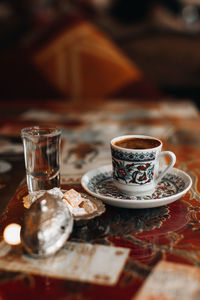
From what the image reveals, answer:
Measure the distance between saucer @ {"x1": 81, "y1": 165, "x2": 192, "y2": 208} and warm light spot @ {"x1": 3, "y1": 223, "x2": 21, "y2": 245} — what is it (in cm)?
12

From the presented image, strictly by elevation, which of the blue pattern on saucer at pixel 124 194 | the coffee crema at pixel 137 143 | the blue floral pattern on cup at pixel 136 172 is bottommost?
the blue pattern on saucer at pixel 124 194

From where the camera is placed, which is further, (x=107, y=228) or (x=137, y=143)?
(x=137, y=143)

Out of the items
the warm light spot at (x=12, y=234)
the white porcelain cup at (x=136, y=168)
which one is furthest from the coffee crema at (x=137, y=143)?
the warm light spot at (x=12, y=234)

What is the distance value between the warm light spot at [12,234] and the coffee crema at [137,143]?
21 cm

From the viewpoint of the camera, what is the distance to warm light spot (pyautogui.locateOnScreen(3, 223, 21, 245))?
47 centimetres

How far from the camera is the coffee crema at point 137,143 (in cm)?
60

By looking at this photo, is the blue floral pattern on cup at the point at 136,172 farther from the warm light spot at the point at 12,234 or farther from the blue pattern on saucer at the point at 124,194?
the warm light spot at the point at 12,234

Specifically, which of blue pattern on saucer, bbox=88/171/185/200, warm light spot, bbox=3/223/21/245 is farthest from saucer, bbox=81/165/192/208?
warm light spot, bbox=3/223/21/245

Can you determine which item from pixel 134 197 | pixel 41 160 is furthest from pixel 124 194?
pixel 41 160

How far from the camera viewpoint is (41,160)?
1.94ft

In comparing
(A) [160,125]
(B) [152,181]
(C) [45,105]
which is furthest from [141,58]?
(B) [152,181]

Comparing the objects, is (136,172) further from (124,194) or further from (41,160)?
(41,160)

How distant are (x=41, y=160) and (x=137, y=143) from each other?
0.53 feet

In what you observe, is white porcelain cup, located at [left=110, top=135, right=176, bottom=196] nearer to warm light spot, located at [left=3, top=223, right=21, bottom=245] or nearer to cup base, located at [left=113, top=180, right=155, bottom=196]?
cup base, located at [left=113, top=180, right=155, bottom=196]
